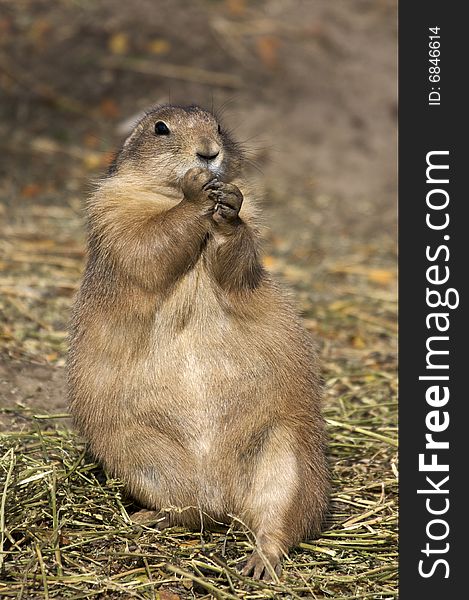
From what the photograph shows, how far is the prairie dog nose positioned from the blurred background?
3886 mm

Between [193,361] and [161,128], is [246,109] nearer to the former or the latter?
[161,128]

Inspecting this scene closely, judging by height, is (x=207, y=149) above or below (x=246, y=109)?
below

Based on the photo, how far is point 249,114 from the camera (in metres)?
11.6

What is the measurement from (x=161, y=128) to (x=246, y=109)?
750 centimetres

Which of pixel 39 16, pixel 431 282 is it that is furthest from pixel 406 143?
pixel 39 16

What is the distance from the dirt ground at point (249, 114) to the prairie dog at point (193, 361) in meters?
3.26

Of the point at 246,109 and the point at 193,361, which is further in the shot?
the point at 246,109

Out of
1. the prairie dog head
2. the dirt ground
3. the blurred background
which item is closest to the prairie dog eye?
the prairie dog head

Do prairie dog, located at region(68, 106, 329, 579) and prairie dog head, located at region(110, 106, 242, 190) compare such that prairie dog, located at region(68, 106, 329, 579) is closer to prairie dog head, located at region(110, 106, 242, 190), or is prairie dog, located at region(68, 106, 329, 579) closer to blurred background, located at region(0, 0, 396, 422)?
prairie dog head, located at region(110, 106, 242, 190)

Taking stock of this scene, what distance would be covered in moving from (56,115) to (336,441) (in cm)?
706

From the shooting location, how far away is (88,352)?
4305 mm

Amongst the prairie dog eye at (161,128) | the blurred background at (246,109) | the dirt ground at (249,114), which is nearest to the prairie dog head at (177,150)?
the prairie dog eye at (161,128)

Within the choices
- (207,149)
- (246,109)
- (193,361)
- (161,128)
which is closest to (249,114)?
(246,109)

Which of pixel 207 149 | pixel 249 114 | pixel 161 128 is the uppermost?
pixel 249 114
